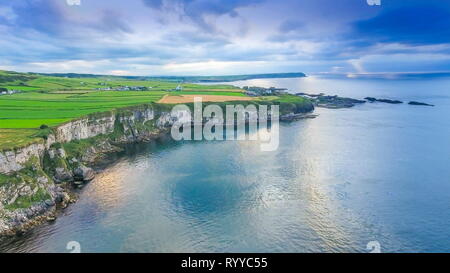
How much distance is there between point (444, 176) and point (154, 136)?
56079mm

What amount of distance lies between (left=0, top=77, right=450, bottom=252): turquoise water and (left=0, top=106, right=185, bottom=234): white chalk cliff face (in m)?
2.90

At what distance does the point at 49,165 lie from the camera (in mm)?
46938

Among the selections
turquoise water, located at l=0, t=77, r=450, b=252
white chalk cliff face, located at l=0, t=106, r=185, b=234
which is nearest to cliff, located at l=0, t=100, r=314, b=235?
white chalk cliff face, located at l=0, t=106, r=185, b=234

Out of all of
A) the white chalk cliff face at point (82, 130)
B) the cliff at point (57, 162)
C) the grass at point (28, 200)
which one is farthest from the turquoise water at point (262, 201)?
the white chalk cliff face at point (82, 130)

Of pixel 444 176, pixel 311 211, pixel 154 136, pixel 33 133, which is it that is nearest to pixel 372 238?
pixel 311 211

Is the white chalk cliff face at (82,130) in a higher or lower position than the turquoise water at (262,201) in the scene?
higher

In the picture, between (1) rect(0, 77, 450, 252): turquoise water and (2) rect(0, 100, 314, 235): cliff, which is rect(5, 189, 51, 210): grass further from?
(1) rect(0, 77, 450, 252): turquoise water

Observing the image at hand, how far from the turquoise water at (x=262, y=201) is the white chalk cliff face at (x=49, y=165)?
2.90m

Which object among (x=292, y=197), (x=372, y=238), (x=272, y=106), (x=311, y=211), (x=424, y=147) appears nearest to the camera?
(x=372, y=238)

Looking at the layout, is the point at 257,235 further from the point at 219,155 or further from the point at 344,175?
the point at 219,155

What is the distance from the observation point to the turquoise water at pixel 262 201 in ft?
105

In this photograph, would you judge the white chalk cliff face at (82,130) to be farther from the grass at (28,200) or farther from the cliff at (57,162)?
the grass at (28,200)

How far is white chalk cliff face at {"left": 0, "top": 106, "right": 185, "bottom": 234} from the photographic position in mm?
35938

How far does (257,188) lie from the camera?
145 ft
